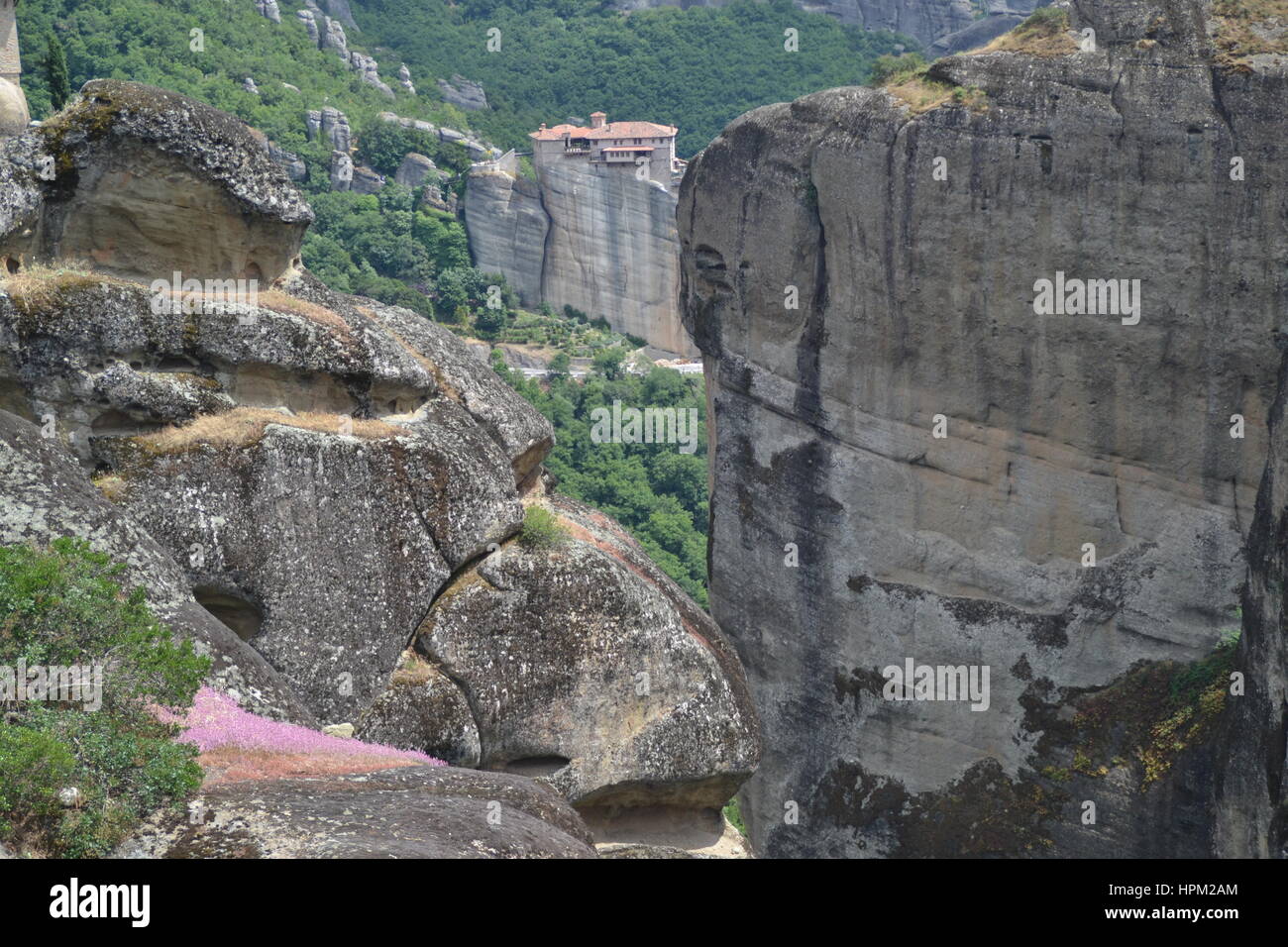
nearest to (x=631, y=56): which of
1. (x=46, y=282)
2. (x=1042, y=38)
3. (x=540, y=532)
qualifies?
(x=1042, y=38)

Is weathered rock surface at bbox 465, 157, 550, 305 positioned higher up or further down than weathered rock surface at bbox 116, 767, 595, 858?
higher up

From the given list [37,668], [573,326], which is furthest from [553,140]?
[37,668]

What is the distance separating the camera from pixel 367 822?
10.5 m

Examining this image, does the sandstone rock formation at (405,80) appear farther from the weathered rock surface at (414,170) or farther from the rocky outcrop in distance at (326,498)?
the rocky outcrop in distance at (326,498)

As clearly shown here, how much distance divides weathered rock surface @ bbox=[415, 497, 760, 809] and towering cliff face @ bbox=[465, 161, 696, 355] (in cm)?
6743

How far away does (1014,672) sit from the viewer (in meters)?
30.5

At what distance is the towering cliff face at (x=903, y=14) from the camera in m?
115

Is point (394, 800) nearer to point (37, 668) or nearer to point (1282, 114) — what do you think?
point (37, 668)

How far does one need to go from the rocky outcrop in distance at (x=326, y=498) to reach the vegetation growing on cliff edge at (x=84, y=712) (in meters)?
3.06

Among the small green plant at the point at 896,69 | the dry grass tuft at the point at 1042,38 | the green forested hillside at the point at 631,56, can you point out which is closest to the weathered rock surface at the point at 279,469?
the dry grass tuft at the point at 1042,38

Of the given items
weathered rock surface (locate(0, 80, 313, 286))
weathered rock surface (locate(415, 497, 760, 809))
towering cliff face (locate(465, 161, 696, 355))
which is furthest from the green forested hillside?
weathered rock surface (locate(415, 497, 760, 809))

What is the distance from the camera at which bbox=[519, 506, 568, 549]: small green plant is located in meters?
17.3

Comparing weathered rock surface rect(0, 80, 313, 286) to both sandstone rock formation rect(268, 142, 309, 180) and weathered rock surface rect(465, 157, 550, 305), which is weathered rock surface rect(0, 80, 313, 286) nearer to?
sandstone rock formation rect(268, 142, 309, 180)

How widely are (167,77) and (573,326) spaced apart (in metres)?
21.3
